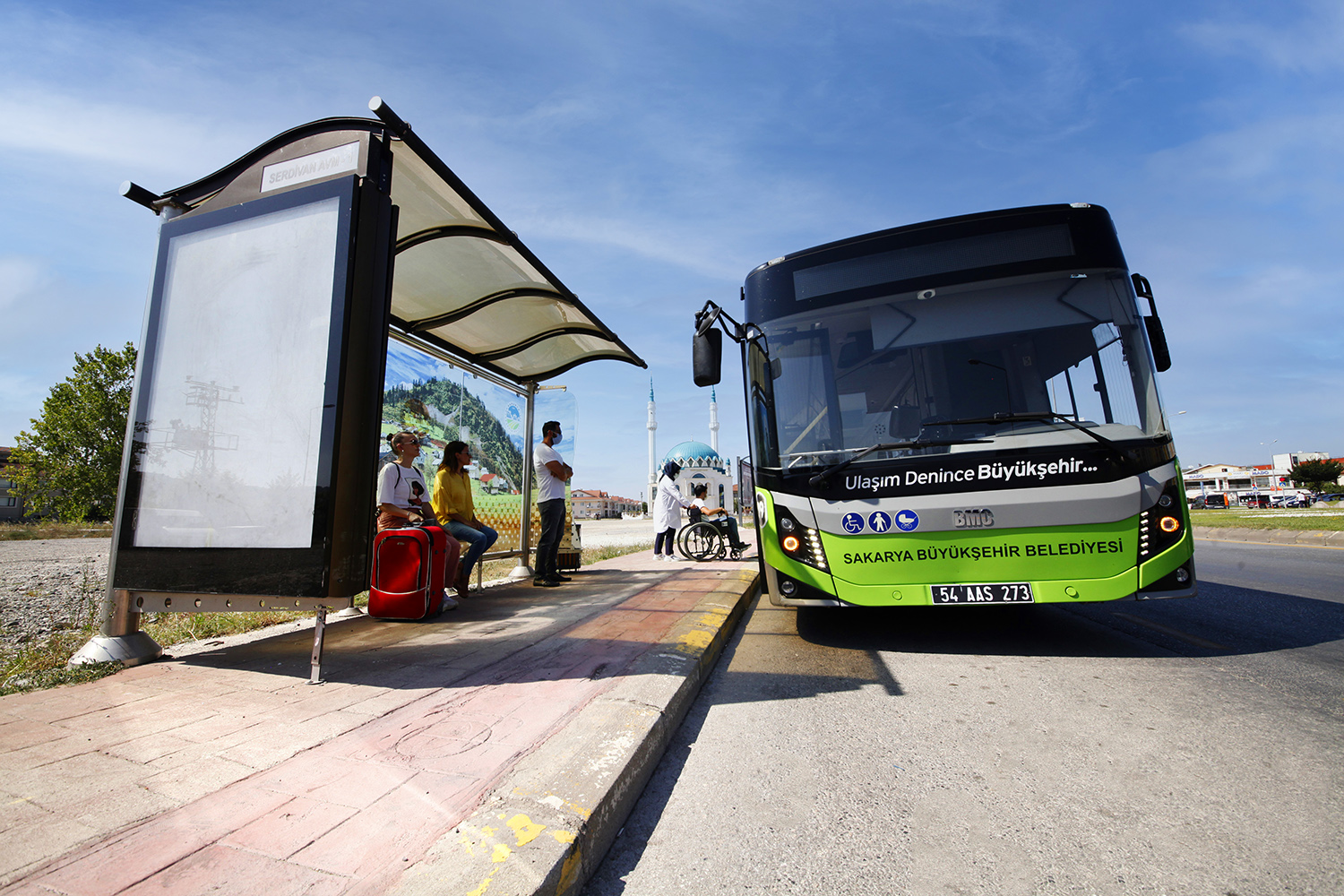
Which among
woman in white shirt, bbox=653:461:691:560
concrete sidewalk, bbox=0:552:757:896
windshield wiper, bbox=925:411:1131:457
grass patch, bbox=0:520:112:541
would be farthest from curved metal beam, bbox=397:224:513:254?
grass patch, bbox=0:520:112:541

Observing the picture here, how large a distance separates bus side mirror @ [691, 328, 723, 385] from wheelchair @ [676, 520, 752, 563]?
20.3 ft

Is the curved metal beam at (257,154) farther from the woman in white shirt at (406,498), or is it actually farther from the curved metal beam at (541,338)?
the curved metal beam at (541,338)

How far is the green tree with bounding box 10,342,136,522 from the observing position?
3747 centimetres

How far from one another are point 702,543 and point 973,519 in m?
7.85

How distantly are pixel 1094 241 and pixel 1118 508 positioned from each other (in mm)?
1898

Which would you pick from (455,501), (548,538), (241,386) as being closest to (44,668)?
(241,386)

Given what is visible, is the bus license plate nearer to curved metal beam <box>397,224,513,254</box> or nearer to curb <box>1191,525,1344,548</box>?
curved metal beam <box>397,224,513,254</box>

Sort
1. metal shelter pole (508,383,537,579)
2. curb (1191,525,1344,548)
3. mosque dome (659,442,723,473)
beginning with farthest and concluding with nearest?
mosque dome (659,442,723,473), curb (1191,525,1344,548), metal shelter pole (508,383,537,579)

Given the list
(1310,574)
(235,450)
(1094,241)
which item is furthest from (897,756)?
(1310,574)

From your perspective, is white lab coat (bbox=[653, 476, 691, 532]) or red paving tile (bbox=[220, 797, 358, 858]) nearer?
red paving tile (bbox=[220, 797, 358, 858])

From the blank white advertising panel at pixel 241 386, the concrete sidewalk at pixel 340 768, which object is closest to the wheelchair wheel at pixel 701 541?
the concrete sidewalk at pixel 340 768

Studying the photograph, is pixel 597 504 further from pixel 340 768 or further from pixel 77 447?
pixel 340 768

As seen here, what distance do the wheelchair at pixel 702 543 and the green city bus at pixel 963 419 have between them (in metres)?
6.27

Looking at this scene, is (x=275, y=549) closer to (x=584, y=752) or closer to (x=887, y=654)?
(x=584, y=752)
